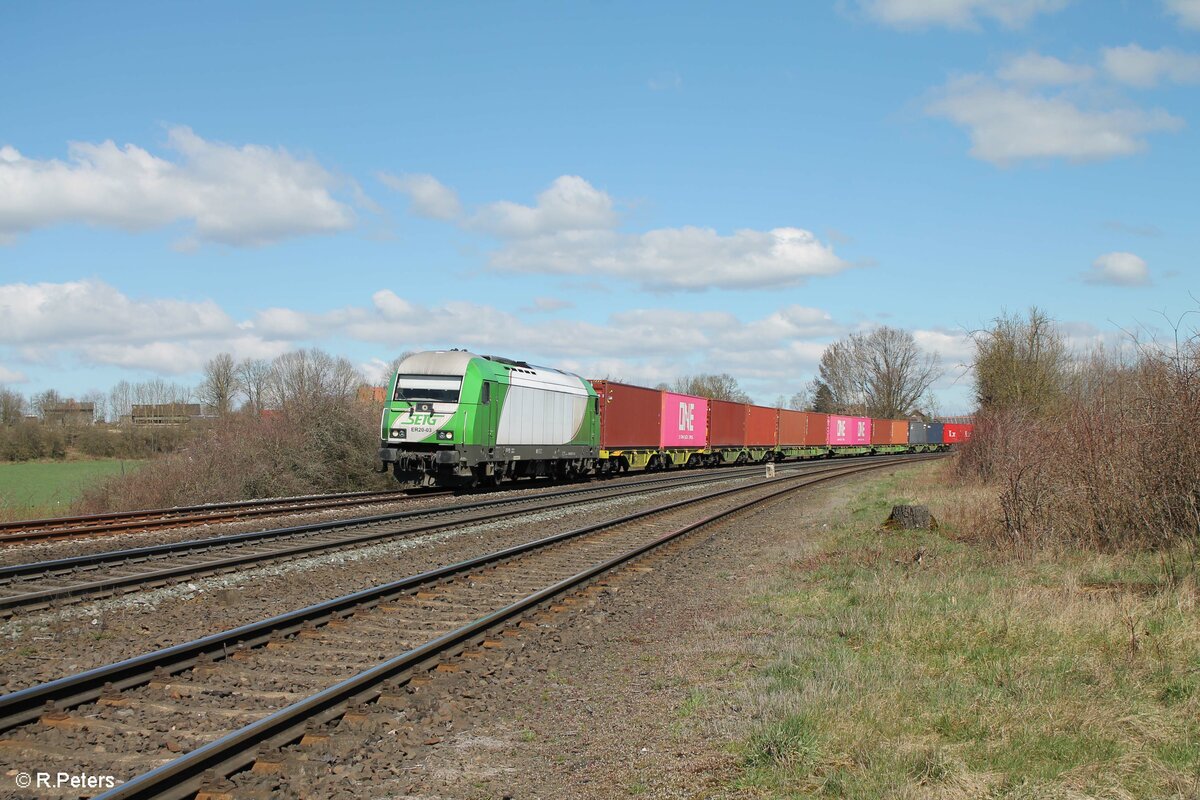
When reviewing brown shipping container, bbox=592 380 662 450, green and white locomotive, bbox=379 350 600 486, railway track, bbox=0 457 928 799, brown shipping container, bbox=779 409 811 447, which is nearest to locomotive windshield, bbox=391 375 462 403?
green and white locomotive, bbox=379 350 600 486

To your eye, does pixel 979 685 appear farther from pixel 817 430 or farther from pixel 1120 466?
pixel 817 430

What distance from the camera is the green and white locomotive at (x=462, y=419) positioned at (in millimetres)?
22828

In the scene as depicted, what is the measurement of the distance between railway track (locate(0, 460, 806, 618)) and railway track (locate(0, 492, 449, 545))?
2188 millimetres

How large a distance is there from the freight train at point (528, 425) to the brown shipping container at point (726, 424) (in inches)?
2.4

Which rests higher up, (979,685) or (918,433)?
(918,433)

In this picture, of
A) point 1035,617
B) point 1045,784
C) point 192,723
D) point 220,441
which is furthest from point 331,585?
point 220,441

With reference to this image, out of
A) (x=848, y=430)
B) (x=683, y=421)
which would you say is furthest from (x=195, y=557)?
(x=848, y=430)

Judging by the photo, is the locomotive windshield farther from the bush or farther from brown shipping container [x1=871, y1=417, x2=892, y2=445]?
brown shipping container [x1=871, y1=417, x2=892, y2=445]

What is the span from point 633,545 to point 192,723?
9974mm

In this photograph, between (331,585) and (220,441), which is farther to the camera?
(220,441)

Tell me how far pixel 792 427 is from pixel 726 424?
1102 cm

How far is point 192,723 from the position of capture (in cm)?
566

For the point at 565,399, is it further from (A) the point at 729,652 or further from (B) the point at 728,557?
(A) the point at 729,652

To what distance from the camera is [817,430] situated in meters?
61.0
